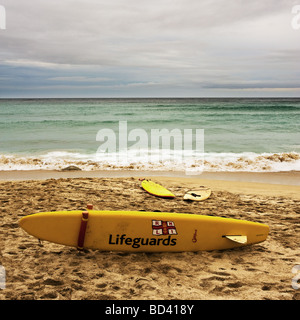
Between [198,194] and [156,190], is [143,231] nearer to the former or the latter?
[156,190]

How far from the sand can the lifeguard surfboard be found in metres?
0.28

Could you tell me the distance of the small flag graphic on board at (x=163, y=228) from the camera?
136 inches

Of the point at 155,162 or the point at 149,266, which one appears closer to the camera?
the point at 149,266

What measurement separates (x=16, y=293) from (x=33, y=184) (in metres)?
3.87

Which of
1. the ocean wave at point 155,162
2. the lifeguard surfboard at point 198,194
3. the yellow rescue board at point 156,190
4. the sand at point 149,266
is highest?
the ocean wave at point 155,162

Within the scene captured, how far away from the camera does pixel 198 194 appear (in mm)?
5676

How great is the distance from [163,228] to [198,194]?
7.61 ft

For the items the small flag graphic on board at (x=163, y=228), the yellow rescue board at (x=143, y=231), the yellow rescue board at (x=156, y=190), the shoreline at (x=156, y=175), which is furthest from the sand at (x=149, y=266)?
the shoreline at (x=156, y=175)

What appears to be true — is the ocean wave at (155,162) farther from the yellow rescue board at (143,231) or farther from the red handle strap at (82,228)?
the red handle strap at (82,228)

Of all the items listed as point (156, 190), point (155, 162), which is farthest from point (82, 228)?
point (155, 162)

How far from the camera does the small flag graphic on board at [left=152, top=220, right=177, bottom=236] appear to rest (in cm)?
346

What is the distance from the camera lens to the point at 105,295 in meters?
2.63
